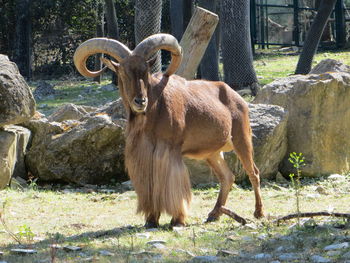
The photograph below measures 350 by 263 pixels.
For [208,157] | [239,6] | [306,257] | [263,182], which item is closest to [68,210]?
[208,157]

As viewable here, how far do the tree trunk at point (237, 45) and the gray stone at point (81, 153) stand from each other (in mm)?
6438

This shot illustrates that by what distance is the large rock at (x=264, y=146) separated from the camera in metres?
10.8

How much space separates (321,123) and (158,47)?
4.20m

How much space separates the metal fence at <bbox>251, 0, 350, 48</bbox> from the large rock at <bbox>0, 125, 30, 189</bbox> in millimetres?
16324

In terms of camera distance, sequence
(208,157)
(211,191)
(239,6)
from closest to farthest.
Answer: (208,157), (211,191), (239,6)

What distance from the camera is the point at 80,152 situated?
1092 centimetres

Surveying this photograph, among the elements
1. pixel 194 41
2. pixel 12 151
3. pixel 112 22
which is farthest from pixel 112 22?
pixel 12 151

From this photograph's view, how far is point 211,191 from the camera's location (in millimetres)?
10367

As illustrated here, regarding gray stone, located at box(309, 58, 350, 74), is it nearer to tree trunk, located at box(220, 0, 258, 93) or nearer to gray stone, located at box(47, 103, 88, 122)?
tree trunk, located at box(220, 0, 258, 93)

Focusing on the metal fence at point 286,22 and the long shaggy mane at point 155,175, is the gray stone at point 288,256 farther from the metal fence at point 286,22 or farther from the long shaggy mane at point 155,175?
the metal fence at point 286,22

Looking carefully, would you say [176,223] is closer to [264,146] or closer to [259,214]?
[259,214]

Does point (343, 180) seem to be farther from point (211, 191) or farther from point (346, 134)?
point (211, 191)

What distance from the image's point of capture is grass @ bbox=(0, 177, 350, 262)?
6.34 m

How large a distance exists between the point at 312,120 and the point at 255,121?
99 cm
